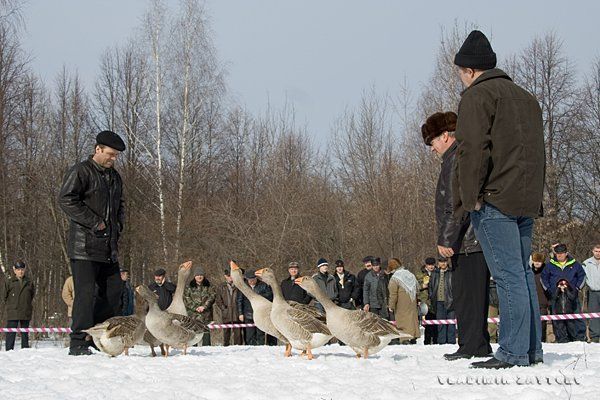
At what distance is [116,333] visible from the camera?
861 cm

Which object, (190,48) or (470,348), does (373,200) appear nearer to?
(190,48)

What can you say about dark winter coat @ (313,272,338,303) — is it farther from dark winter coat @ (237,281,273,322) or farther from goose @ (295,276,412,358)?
goose @ (295,276,412,358)

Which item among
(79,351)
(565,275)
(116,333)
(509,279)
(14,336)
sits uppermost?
(565,275)

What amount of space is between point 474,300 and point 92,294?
14.3 feet

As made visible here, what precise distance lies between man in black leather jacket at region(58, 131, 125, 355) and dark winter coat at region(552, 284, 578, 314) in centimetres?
1082

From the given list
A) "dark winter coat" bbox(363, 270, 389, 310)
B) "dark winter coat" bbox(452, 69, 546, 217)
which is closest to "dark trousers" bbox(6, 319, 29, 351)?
"dark winter coat" bbox(363, 270, 389, 310)

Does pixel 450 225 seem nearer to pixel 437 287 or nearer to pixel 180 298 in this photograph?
pixel 180 298

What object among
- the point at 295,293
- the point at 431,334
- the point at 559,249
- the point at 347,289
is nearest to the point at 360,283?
the point at 347,289

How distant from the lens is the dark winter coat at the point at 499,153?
585cm

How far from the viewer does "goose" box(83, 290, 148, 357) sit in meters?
8.55

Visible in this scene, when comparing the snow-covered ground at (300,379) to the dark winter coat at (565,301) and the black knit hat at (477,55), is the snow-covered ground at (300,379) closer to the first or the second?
the black knit hat at (477,55)

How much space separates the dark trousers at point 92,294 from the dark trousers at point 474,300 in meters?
4.15

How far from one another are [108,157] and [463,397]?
5711mm

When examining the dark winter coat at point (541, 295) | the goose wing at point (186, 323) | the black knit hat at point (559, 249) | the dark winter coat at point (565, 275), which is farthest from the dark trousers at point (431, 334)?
the goose wing at point (186, 323)
